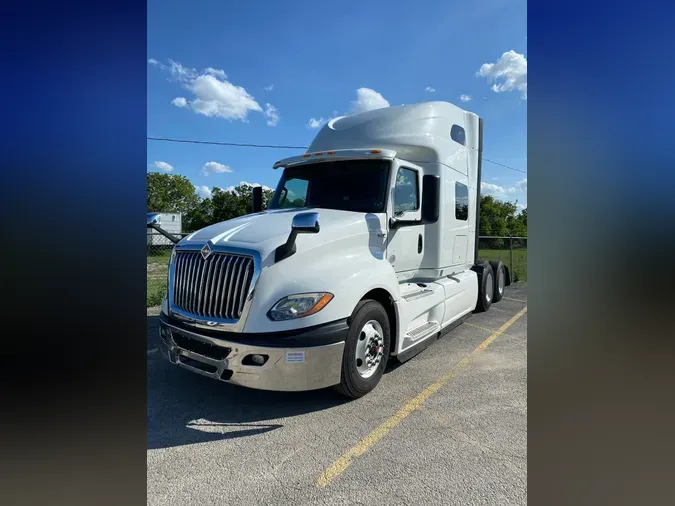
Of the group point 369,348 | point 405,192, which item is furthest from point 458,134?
point 369,348

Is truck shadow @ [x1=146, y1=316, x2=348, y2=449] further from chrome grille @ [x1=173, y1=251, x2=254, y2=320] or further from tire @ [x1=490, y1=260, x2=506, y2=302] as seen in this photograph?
tire @ [x1=490, y1=260, x2=506, y2=302]

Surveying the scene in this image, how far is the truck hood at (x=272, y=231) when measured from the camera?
3.76 m

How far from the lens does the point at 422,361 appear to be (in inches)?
201

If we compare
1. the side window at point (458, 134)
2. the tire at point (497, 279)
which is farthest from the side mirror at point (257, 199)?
the tire at point (497, 279)

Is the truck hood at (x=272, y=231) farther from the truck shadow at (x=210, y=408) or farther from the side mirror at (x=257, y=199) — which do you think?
the side mirror at (x=257, y=199)

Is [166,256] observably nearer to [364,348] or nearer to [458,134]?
[458,134]

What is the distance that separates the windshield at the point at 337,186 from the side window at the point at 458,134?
7.15ft

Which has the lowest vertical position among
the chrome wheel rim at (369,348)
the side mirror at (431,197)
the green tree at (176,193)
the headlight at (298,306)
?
the chrome wheel rim at (369,348)

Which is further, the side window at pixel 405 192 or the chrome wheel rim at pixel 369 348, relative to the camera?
the side window at pixel 405 192

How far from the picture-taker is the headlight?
11.3ft

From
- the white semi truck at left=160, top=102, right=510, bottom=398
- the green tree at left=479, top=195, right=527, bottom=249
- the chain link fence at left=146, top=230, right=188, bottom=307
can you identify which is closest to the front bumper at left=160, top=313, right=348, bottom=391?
the white semi truck at left=160, top=102, right=510, bottom=398
